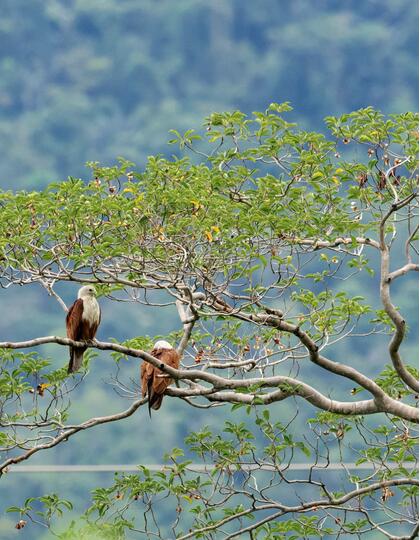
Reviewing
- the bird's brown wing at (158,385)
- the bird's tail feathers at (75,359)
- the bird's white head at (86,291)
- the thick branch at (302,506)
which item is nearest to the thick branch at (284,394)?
the bird's brown wing at (158,385)

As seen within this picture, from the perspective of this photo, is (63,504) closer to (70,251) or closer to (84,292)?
(84,292)

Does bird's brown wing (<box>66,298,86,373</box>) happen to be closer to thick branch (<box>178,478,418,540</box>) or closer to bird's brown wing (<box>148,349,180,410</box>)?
bird's brown wing (<box>148,349,180,410</box>)

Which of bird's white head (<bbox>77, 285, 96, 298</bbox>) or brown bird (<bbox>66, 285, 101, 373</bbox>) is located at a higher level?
bird's white head (<bbox>77, 285, 96, 298</bbox>)

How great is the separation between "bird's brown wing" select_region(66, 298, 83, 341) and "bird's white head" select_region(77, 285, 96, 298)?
0.14m

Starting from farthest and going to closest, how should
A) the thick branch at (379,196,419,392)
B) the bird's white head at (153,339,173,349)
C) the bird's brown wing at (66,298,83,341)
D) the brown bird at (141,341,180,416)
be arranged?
1. the bird's white head at (153,339,173,349)
2. the bird's brown wing at (66,298,83,341)
3. the brown bird at (141,341,180,416)
4. the thick branch at (379,196,419,392)

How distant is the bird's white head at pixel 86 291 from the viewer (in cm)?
544

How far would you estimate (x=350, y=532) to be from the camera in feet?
18.4

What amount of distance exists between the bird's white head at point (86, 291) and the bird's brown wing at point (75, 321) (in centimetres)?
14

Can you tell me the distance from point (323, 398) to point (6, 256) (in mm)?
1895

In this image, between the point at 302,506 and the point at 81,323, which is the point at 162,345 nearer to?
the point at 81,323

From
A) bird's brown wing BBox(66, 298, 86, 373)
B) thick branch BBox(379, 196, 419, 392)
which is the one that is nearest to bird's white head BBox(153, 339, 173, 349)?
bird's brown wing BBox(66, 298, 86, 373)

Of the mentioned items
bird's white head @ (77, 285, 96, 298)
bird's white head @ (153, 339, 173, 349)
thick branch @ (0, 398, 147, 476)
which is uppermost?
bird's white head @ (77, 285, 96, 298)

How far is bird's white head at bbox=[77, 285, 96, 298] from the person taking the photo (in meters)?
5.44

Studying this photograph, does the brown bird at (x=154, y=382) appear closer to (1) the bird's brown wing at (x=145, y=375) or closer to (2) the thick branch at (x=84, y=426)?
(1) the bird's brown wing at (x=145, y=375)
